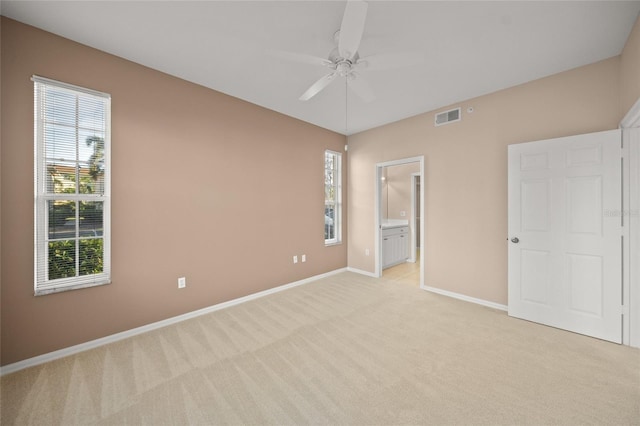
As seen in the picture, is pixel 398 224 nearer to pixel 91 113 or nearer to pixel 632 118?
pixel 632 118

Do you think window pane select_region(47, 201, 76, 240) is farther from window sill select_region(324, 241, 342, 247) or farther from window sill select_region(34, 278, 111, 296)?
window sill select_region(324, 241, 342, 247)

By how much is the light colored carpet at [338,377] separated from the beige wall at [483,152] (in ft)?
2.89

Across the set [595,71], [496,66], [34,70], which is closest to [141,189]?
[34,70]

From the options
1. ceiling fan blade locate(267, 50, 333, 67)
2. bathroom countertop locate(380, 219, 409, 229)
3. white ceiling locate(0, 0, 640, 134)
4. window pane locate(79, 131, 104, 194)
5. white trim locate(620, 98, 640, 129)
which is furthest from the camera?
bathroom countertop locate(380, 219, 409, 229)

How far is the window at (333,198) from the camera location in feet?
16.6

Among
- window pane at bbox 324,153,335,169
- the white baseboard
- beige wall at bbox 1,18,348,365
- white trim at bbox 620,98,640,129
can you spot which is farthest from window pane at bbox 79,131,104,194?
white trim at bbox 620,98,640,129

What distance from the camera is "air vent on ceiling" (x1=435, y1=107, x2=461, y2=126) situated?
3.69m

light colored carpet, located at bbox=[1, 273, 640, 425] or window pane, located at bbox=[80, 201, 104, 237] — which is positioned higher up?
window pane, located at bbox=[80, 201, 104, 237]

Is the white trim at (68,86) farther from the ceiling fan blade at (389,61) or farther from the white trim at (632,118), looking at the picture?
the white trim at (632,118)

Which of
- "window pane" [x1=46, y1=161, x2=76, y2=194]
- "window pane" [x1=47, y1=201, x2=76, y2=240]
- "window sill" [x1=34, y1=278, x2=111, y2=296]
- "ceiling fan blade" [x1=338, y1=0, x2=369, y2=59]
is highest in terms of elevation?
"ceiling fan blade" [x1=338, y1=0, x2=369, y2=59]

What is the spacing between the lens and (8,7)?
1.94 meters

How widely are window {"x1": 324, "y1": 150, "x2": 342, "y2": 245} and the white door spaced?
9.50ft

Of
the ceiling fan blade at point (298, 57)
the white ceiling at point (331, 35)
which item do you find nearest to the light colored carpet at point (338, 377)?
the ceiling fan blade at point (298, 57)

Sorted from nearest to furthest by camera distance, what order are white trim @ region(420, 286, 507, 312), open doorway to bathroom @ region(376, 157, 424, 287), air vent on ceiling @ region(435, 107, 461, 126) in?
white trim @ region(420, 286, 507, 312)
air vent on ceiling @ region(435, 107, 461, 126)
open doorway to bathroom @ region(376, 157, 424, 287)
